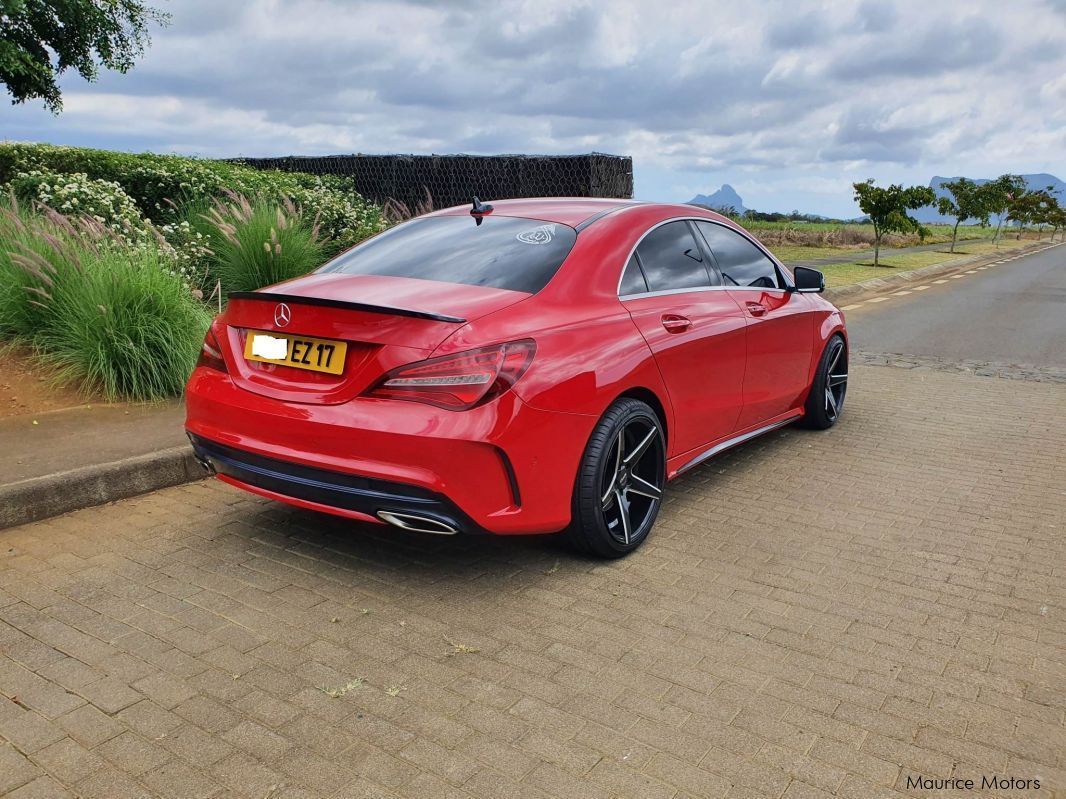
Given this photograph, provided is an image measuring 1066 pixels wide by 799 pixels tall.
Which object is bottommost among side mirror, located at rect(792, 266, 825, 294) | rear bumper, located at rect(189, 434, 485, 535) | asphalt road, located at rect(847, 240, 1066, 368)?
asphalt road, located at rect(847, 240, 1066, 368)

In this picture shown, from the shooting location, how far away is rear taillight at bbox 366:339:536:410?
338 centimetres

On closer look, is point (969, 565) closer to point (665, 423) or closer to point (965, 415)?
point (665, 423)

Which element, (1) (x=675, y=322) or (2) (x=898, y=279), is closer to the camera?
(1) (x=675, y=322)

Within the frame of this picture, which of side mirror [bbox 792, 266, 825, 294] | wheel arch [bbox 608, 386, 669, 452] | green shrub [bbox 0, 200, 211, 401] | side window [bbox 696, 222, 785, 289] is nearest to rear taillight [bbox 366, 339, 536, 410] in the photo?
wheel arch [bbox 608, 386, 669, 452]

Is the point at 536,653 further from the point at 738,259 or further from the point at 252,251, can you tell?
the point at 252,251

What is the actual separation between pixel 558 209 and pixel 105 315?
368 centimetres

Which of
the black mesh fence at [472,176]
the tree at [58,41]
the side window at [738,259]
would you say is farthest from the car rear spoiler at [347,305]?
the tree at [58,41]

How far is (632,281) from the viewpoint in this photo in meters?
4.33

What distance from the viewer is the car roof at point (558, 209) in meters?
4.46

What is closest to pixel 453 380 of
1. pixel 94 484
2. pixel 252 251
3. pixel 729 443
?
pixel 729 443

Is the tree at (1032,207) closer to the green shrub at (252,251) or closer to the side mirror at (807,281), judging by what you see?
the green shrub at (252,251)

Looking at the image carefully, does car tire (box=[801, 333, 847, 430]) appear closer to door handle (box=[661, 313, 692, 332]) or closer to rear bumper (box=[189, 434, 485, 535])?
door handle (box=[661, 313, 692, 332])

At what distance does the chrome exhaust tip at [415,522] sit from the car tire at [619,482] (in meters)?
0.64

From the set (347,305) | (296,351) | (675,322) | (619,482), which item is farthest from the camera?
(675,322)
